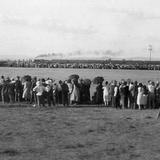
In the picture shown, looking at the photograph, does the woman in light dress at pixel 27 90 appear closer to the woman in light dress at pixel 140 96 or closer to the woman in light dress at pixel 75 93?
the woman in light dress at pixel 75 93

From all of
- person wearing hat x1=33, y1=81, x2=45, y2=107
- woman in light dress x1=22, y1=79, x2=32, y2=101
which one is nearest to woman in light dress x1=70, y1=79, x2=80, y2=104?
person wearing hat x1=33, y1=81, x2=45, y2=107

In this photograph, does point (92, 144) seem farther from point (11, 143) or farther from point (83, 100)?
point (83, 100)

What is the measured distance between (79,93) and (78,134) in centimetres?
972

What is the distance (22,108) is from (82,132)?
25.3ft

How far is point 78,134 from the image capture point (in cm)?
1555

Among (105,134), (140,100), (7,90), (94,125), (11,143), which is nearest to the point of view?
(11,143)

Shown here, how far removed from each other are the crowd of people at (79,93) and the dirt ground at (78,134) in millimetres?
1192

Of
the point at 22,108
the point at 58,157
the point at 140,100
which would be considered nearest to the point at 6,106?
the point at 22,108

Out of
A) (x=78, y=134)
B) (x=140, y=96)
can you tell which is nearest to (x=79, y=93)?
(x=140, y=96)

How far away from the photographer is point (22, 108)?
910 inches

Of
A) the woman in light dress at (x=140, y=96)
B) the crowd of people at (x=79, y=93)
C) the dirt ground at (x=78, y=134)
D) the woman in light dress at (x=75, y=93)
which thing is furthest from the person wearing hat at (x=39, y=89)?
the woman in light dress at (x=140, y=96)

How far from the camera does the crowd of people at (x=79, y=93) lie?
23672 mm

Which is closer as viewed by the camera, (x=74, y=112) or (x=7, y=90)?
(x=74, y=112)

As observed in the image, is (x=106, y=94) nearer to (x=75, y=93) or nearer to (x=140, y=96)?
(x=75, y=93)
